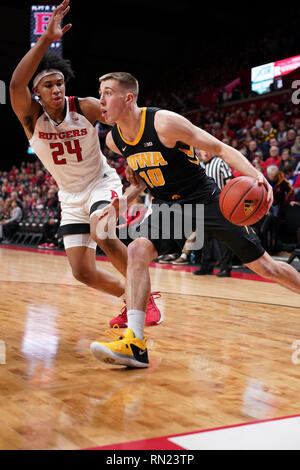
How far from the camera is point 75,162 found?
3551mm

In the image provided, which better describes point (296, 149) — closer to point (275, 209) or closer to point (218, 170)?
point (275, 209)

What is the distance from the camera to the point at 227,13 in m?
19.8

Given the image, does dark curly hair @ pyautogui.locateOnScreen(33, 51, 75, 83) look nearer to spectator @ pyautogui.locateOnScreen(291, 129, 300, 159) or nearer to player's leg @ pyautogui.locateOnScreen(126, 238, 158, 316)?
player's leg @ pyautogui.locateOnScreen(126, 238, 158, 316)

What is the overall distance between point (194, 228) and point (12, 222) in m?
13.0

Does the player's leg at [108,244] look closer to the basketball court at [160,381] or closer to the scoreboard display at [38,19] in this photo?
the basketball court at [160,381]

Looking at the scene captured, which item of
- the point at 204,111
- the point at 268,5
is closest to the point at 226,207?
the point at 204,111

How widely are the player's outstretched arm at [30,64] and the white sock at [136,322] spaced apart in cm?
153

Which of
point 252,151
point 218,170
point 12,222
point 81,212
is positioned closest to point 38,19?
point 12,222

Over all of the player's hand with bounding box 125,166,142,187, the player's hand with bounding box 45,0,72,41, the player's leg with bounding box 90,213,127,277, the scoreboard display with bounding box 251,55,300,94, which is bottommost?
the player's leg with bounding box 90,213,127,277

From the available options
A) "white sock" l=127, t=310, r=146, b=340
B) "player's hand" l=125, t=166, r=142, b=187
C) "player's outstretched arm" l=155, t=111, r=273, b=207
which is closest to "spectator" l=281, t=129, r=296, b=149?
"player's hand" l=125, t=166, r=142, b=187

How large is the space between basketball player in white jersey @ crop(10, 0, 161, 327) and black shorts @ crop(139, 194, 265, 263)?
0.43m

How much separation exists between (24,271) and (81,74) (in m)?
15.6

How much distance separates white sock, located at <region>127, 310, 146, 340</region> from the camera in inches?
104

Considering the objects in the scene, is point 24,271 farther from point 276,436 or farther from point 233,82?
point 233,82
